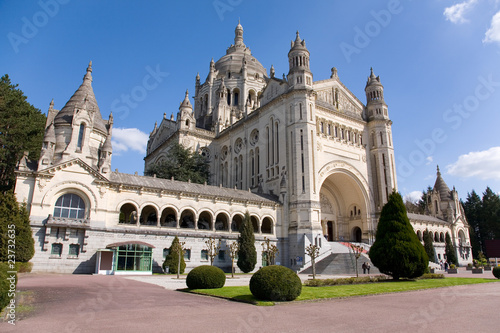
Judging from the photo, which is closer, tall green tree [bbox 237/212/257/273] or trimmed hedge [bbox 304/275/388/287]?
trimmed hedge [bbox 304/275/388/287]

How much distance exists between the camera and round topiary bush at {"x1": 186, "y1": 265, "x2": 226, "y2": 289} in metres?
17.9

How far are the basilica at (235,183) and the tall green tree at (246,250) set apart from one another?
2.20m

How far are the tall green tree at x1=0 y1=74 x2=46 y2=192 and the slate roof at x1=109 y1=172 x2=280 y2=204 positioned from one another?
12452 mm

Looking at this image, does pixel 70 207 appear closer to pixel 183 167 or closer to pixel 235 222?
pixel 235 222

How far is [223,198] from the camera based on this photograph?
38.9 metres

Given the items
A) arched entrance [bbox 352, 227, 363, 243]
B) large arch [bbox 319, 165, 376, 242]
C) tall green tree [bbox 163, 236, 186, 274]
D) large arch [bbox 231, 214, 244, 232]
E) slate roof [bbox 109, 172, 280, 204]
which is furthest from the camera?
arched entrance [bbox 352, 227, 363, 243]

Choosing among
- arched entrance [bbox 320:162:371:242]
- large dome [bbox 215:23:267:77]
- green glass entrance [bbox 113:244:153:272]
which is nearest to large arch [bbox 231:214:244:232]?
green glass entrance [bbox 113:244:153:272]

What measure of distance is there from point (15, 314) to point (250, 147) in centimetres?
4275

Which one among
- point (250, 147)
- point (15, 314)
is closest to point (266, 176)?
point (250, 147)

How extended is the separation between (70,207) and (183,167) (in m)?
20.7

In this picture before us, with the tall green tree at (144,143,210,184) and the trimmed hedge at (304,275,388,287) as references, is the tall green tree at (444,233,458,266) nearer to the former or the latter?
the trimmed hedge at (304,275,388,287)

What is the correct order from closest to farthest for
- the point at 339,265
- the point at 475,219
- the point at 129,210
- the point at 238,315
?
1. the point at 238,315
2. the point at 339,265
3. the point at 129,210
4. the point at 475,219

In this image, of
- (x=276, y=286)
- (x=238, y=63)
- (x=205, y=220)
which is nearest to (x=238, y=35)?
(x=238, y=63)

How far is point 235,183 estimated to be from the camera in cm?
5453
